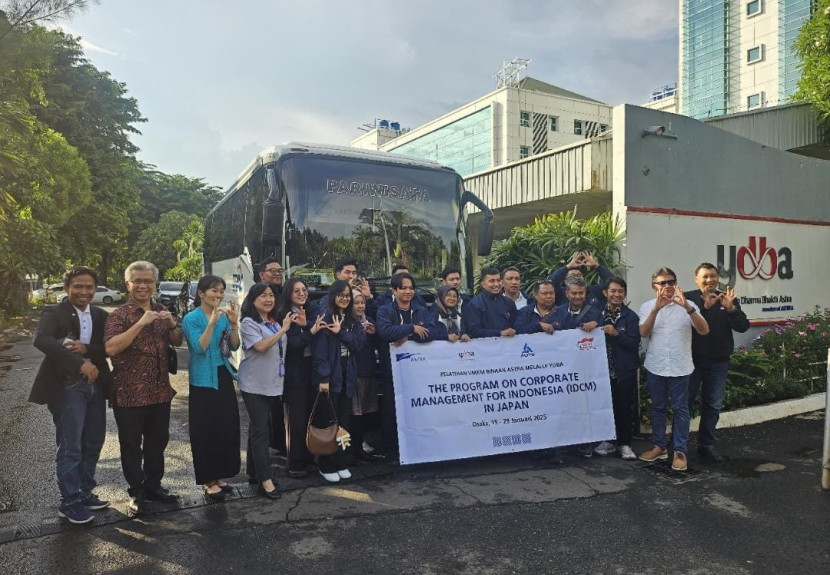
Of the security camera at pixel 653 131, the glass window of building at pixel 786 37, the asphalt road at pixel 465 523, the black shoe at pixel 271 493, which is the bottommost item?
the asphalt road at pixel 465 523

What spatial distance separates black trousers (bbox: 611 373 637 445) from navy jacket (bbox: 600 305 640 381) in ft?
0.11

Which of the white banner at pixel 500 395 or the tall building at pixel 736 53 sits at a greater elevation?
the tall building at pixel 736 53

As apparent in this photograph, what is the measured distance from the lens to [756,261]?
9875mm

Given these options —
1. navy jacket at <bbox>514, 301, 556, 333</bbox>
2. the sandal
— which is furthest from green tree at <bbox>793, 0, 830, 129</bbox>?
the sandal

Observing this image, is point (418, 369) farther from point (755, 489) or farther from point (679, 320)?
point (755, 489)

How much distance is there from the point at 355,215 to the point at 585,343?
311cm

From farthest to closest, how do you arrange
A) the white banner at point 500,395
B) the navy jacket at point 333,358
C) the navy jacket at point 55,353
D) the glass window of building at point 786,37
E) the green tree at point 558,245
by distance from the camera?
the glass window of building at point 786,37
the green tree at point 558,245
the white banner at point 500,395
the navy jacket at point 333,358
the navy jacket at point 55,353

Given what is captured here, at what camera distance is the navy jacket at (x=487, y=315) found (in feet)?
19.2

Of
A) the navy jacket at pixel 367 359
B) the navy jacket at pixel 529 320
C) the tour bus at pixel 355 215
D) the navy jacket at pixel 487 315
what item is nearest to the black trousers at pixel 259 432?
the navy jacket at pixel 367 359

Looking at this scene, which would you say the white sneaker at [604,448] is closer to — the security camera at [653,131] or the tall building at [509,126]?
the security camera at [653,131]

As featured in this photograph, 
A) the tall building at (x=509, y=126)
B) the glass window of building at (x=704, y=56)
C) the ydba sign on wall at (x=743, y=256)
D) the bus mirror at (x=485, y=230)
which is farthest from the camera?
the glass window of building at (x=704, y=56)

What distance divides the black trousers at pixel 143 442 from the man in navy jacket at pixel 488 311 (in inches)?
112

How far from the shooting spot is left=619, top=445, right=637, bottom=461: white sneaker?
5.80 meters

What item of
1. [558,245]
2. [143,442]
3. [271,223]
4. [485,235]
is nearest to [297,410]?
[143,442]
